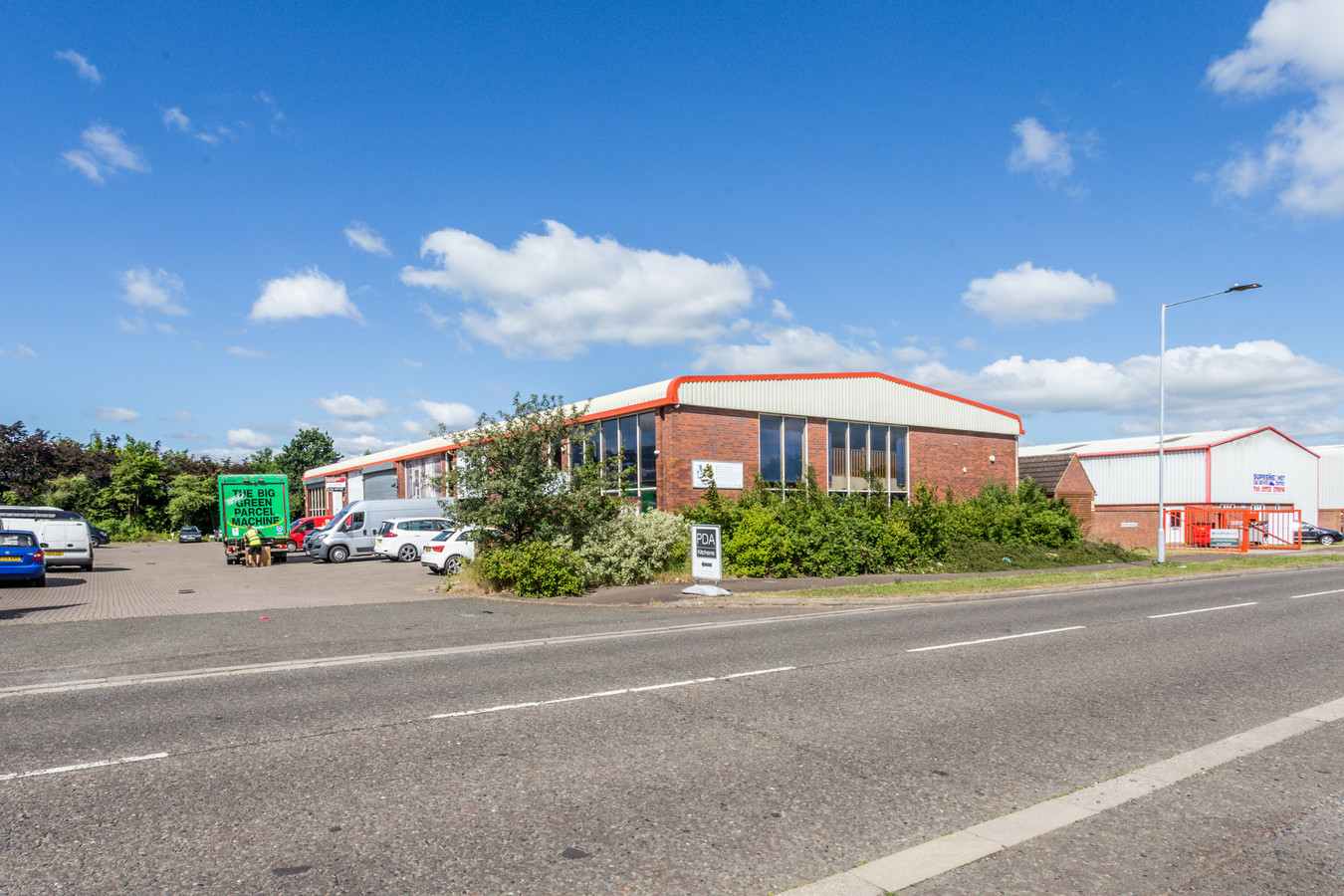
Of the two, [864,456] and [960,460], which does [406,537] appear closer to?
[864,456]

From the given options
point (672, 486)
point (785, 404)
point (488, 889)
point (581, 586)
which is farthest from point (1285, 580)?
point (488, 889)

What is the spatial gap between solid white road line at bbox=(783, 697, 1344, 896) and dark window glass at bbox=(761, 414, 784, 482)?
21.2 meters

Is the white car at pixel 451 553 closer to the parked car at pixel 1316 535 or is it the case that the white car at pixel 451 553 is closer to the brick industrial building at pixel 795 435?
the brick industrial building at pixel 795 435

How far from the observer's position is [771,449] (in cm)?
2745

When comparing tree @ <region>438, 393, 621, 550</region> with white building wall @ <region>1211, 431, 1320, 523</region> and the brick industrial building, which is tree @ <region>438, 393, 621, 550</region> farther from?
white building wall @ <region>1211, 431, 1320, 523</region>

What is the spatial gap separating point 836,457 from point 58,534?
2426 cm

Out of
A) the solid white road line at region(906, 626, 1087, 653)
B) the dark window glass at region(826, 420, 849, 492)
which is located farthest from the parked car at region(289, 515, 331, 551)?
the solid white road line at region(906, 626, 1087, 653)

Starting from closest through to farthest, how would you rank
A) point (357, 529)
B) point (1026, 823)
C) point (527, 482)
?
point (1026, 823), point (527, 482), point (357, 529)

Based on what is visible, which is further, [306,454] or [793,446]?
[306,454]

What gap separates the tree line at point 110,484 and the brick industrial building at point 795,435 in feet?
118

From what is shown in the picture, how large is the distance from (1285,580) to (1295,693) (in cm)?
1728

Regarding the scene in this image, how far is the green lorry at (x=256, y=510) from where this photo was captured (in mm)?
29906

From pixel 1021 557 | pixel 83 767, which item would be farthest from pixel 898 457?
pixel 83 767

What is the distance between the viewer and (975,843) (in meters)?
4.02
